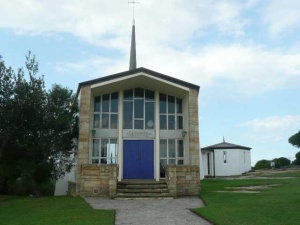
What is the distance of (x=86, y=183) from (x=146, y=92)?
6566 mm

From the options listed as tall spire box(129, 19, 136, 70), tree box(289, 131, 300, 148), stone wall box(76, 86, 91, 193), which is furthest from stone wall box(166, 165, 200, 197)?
tree box(289, 131, 300, 148)

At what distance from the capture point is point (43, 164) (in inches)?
763

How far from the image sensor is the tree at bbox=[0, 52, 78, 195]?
17672 millimetres

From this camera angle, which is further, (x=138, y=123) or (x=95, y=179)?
(x=138, y=123)

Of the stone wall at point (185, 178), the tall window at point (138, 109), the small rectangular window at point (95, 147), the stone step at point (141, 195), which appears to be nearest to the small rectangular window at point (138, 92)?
the tall window at point (138, 109)

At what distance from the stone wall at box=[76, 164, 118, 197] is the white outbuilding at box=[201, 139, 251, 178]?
19946 millimetres

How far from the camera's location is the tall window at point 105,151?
19891 mm

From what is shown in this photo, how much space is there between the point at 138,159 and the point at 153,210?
300 inches

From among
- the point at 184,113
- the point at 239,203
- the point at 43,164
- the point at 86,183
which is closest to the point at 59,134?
the point at 43,164

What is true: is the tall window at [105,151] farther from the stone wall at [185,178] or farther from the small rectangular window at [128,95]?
the stone wall at [185,178]

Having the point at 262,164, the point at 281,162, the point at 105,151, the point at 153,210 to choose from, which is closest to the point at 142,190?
the point at 105,151

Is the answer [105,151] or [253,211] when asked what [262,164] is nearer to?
[105,151]

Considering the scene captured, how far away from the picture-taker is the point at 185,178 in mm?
17109

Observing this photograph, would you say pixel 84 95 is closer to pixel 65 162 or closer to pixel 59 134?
pixel 59 134
